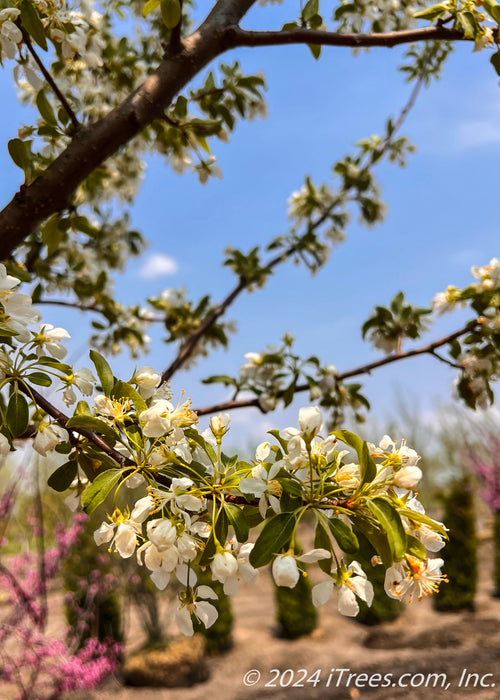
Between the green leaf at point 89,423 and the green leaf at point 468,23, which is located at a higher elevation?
the green leaf at point 468,23

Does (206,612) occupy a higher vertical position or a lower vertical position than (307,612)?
higher

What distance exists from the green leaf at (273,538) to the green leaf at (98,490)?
0.73 feet

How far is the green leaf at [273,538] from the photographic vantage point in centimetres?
73

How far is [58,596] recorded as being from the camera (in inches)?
373

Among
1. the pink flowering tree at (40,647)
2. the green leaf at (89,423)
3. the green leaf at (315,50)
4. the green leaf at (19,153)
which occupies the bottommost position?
the pink flowering tree at (40,647)

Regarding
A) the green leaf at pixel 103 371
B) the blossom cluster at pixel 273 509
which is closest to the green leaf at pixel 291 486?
the blossom cluster at pixel 273 509

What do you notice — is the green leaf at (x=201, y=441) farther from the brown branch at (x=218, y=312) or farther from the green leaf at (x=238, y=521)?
the brown branch at (x=218, y=312)

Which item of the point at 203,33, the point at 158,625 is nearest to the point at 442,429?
the point at 158,625

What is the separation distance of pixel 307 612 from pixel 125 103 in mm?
6460

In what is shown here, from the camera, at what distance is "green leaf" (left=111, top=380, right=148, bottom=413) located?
0.89 m

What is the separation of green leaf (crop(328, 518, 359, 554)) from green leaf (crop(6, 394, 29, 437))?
52cm

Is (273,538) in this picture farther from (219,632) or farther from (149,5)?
(219,632)

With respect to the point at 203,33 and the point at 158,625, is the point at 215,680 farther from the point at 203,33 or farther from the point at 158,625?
the point at 203,33

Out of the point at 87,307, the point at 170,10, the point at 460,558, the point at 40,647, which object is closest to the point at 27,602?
the point at 40,647
